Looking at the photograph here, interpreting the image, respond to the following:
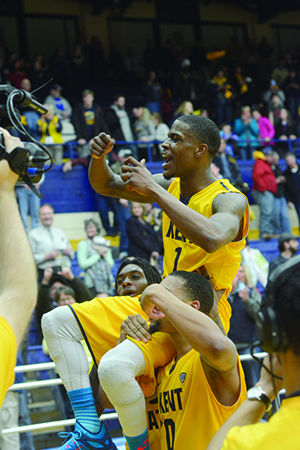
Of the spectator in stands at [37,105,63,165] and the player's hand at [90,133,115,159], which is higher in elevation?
the player's hand at [90,133,115,159]

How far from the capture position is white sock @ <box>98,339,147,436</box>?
3365 millimetres

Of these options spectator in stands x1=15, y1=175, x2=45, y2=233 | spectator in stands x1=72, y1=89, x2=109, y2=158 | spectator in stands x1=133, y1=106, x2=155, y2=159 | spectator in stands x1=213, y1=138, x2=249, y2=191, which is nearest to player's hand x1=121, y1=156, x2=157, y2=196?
spectator in stands x1=15, y1=175, x2=45, y2=233

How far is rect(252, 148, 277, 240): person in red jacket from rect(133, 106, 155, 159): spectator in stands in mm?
2287

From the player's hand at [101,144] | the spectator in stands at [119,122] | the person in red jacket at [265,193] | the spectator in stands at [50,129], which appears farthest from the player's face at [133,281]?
the spectator in stands at [119,122]

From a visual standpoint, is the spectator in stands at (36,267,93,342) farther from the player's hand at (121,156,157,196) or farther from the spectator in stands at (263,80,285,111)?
the spectator in stands at (263,80,285,111)

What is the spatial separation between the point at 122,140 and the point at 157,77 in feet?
12.3

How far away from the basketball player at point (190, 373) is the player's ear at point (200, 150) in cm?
72

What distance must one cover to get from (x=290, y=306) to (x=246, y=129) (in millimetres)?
12926

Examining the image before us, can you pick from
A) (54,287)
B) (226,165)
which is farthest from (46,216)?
(226,165)

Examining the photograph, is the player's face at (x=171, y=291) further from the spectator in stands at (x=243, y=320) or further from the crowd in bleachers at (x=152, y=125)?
the spectator in stands at (x=243, y=320)

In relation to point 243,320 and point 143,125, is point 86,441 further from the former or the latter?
point 143,125

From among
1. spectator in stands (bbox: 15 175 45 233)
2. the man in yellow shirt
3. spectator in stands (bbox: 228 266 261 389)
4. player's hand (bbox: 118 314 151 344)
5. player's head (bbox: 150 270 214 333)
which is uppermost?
the man in yellow shirt

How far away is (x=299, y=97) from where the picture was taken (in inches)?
672

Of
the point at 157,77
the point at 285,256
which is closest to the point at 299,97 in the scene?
the point at 157,77
